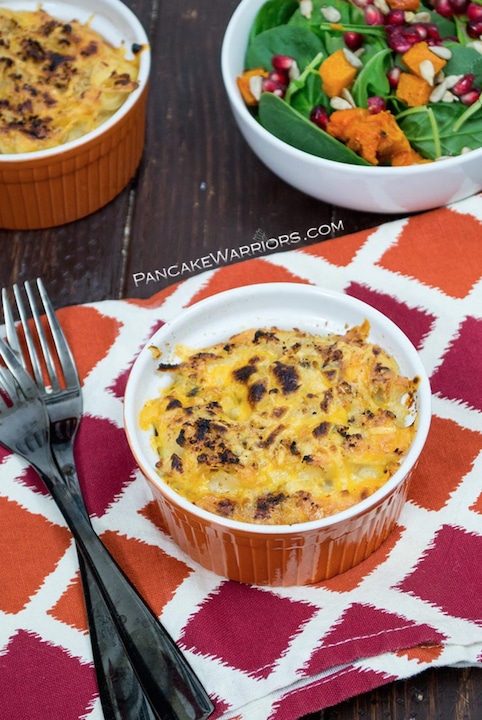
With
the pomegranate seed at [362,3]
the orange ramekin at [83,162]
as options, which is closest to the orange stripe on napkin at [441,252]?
the pomegranate seed at [362,3]

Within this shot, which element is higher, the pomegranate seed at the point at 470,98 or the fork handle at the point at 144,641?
the pomegranate seed at the point at 470,98

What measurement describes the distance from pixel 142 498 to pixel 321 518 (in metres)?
0.59

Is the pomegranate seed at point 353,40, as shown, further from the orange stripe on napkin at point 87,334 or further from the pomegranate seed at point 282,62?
the orange stripe on napkin at point 87,334

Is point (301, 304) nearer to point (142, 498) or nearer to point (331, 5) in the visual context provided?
point (142, 498)

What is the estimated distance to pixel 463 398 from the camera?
2.54 metres

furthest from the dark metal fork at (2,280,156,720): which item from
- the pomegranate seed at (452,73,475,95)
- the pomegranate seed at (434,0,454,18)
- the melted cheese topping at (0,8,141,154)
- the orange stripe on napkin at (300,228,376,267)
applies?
the pomegranate seed at (434,0,454,18)

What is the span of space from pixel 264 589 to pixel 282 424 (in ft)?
1.36

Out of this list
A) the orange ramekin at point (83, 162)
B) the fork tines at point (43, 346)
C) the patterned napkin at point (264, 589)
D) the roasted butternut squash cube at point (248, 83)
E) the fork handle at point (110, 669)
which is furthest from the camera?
the roasted butternut squash cube at point (248, 83)

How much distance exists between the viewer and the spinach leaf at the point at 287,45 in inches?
122

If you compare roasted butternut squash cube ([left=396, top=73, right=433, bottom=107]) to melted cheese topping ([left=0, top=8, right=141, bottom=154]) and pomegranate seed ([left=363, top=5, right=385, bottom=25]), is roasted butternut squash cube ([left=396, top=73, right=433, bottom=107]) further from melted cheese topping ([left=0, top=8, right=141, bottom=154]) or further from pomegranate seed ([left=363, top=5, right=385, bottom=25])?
melted cheese topping ([left=0, top=8, right=141, bottom=154])

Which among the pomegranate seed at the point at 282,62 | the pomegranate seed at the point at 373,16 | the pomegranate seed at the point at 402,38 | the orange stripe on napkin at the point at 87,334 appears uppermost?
the pomegranate seed at the point at 373,16

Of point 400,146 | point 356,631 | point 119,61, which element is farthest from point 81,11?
point 356,631

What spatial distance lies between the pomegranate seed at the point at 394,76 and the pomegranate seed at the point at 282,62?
0.33 metres

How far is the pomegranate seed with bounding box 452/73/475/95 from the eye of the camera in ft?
9.78
